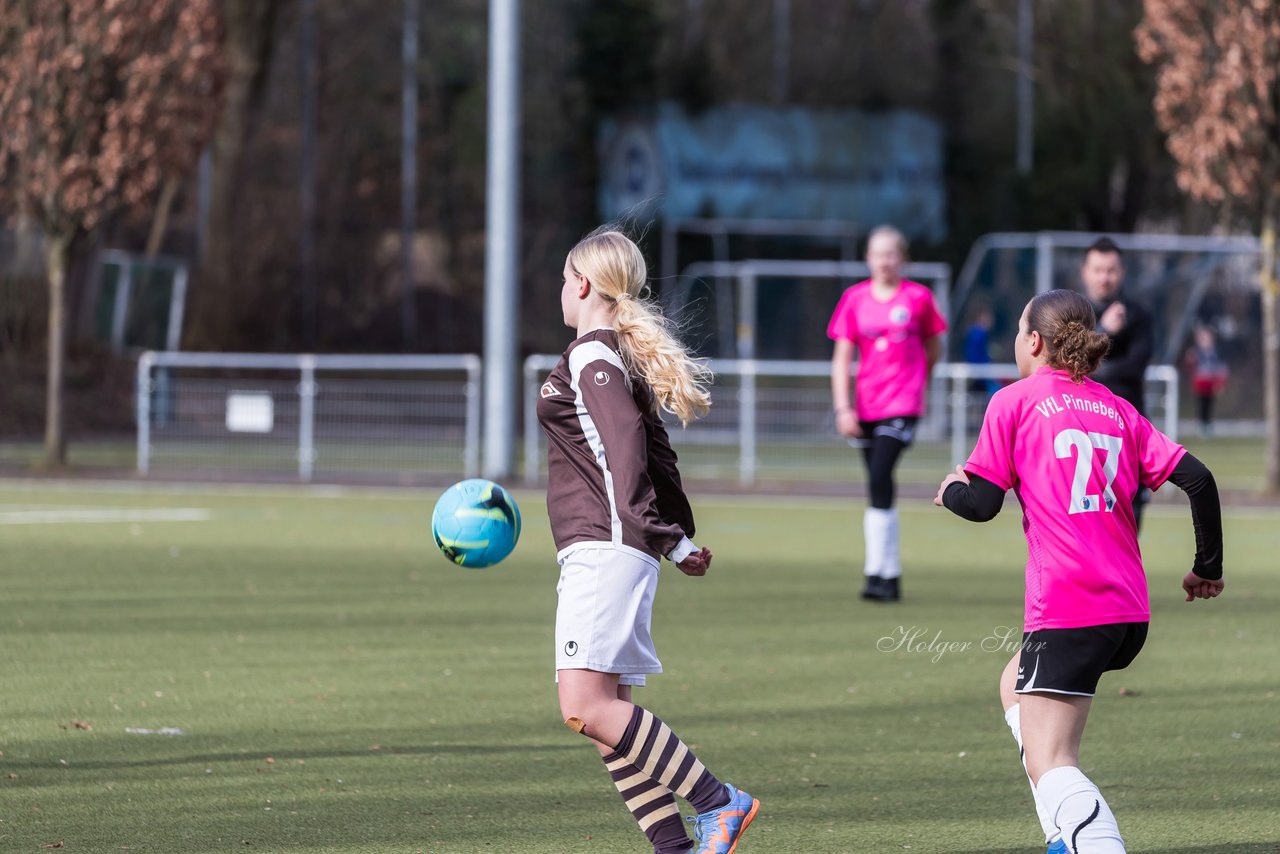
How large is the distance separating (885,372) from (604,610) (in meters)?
6.34

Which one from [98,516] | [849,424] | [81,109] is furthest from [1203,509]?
[81,109]

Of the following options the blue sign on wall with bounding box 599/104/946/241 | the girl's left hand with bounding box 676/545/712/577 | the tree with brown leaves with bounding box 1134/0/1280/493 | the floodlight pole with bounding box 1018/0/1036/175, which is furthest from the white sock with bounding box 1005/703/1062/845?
the floodlight pole with bounding box 1018/0/1036/175

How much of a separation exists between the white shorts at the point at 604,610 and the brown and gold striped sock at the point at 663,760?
16 cm

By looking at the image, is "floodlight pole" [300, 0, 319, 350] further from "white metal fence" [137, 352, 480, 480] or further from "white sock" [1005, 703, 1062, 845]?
"white sock" [1005, 703, 1062, 845]

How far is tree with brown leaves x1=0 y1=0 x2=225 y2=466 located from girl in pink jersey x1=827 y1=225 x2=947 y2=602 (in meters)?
11.9

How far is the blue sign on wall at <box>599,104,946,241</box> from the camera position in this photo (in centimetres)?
4381

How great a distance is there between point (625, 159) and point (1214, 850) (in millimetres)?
39546

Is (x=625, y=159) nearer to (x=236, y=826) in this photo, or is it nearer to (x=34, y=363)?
(x=34, y=363)

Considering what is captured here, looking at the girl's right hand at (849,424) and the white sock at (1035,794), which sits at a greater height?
the girl's right hand at (849,424)

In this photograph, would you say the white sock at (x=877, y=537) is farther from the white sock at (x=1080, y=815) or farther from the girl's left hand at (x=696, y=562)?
the white sock at (x=1080, y=815)

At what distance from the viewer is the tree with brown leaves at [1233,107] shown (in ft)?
61.1

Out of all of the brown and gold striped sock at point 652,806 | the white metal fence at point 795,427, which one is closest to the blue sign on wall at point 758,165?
the white metal fence at point 795,427

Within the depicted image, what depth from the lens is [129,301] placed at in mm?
33031

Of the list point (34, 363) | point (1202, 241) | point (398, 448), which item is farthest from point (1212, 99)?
point (34, 363)
